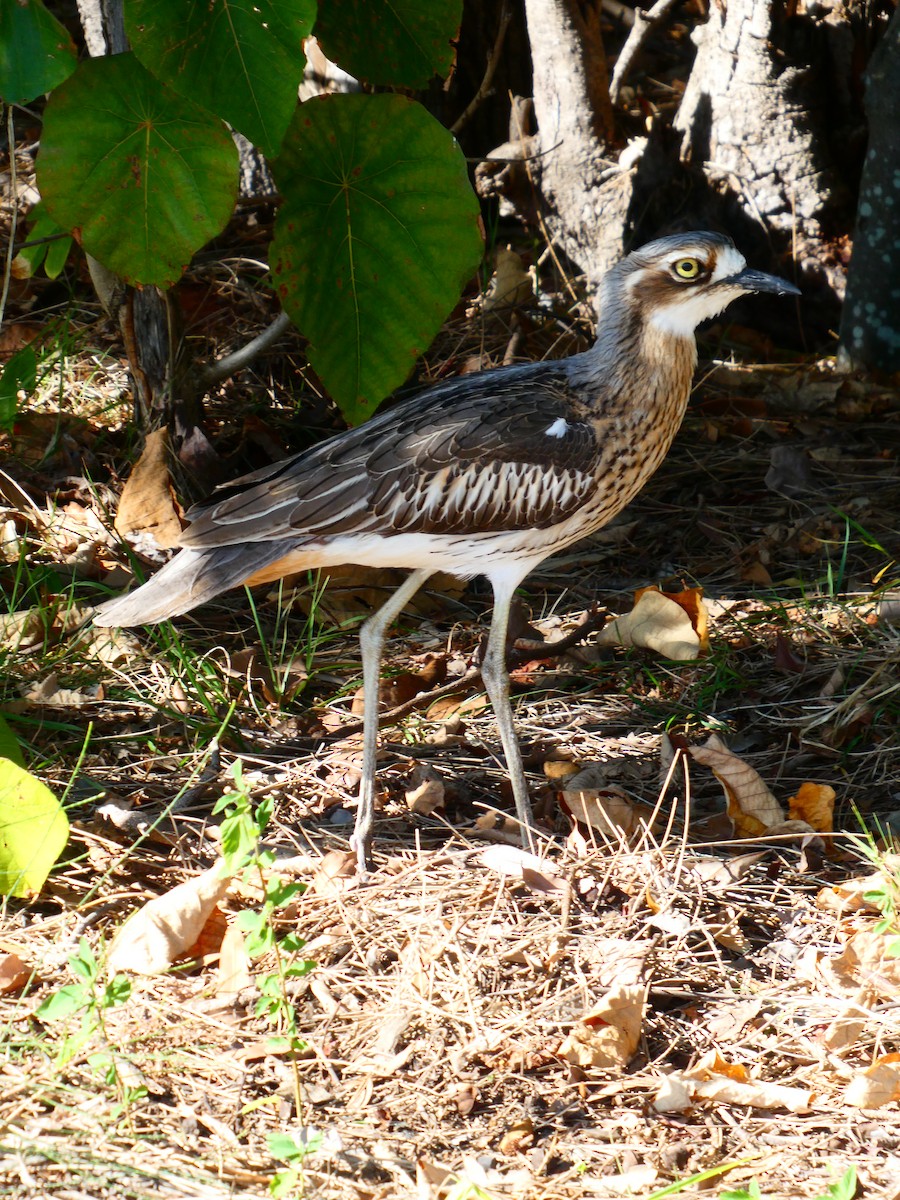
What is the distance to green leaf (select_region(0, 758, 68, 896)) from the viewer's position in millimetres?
2902

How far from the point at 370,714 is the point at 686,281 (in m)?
1.47

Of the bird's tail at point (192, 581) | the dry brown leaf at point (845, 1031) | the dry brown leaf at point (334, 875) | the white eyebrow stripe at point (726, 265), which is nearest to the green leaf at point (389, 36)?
the white eyebrow stripe at point (726, 265)

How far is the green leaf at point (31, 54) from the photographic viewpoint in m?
3.39

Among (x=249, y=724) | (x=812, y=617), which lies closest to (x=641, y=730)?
(x=812, y=617)

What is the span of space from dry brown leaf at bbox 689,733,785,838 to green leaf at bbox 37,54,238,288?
6.46ft

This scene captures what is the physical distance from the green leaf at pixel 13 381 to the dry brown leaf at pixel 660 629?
215 cm

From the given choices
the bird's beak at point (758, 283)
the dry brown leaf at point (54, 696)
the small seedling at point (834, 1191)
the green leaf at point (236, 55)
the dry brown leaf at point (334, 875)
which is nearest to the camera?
the small seedling at point (834, 1191)

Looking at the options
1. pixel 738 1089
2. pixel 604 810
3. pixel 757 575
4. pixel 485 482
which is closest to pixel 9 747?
pixel 485 482

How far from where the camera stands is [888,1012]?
2695 millimetres

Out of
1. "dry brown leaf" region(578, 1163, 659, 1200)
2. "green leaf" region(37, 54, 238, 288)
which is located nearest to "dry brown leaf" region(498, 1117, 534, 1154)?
"dry brown leaf" region(578, 1163, 659, 1200)

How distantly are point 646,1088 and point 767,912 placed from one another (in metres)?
0.65

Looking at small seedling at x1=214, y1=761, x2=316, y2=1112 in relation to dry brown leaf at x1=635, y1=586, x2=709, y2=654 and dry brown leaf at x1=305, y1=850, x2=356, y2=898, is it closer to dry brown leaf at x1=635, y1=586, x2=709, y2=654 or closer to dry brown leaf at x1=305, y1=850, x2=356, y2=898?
dry brown leaf at x1=305, y1=850, x2=356, y2=898

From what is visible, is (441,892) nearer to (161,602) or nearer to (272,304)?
(161,602)

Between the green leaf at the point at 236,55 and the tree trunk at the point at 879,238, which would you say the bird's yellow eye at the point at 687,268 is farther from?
the tree trunk at the point at 879,238
